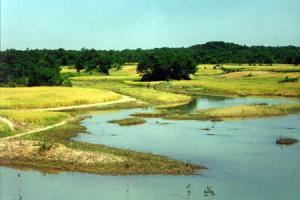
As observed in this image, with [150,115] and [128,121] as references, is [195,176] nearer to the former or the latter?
[128,121]

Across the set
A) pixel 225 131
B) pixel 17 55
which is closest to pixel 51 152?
pixel 225 131

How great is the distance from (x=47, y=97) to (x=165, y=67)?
49004mm

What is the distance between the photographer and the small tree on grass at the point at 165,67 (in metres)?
116

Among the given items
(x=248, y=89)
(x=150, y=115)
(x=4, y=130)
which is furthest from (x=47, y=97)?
(x=248, y=89)

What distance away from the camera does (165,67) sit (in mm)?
115625

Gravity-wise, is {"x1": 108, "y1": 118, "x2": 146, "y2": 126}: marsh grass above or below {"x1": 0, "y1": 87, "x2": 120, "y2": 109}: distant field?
below

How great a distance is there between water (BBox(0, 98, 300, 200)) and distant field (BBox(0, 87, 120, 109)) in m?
16.5

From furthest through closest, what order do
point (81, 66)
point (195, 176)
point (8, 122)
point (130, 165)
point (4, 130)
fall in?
point (81, 66) → point (8, 122) → point (4, 130) → point (130, 165) → point (195, 176)

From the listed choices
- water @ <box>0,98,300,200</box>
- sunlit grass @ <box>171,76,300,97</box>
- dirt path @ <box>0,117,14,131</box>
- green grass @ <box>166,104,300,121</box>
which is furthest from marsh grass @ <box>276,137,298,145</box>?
sunlit grass @ <box>171,76,300,97</box>

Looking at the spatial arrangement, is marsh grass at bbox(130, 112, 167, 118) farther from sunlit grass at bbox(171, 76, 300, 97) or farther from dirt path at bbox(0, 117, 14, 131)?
sunlit grass at bbox(171, 76, 300, 97)

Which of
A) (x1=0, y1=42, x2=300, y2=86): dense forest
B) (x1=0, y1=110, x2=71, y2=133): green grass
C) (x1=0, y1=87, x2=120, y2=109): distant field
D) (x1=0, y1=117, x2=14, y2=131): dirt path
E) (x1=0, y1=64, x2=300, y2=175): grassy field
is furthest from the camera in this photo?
(x1=0, y1=42, x2=300, y2=86): dense forest

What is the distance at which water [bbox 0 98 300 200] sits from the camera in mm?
27344

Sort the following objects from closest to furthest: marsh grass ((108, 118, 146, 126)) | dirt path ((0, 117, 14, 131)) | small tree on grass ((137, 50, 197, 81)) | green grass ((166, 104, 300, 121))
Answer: dirt path ((0, 117, 14, 131)), marsh grass ((108, 118, 146, 126)), green grass ((166, 104, 300, 121)), small tree on grass ((137, 50, 197, 81))

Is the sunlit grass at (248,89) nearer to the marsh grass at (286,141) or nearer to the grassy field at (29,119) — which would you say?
the grassy field at (29,119)
